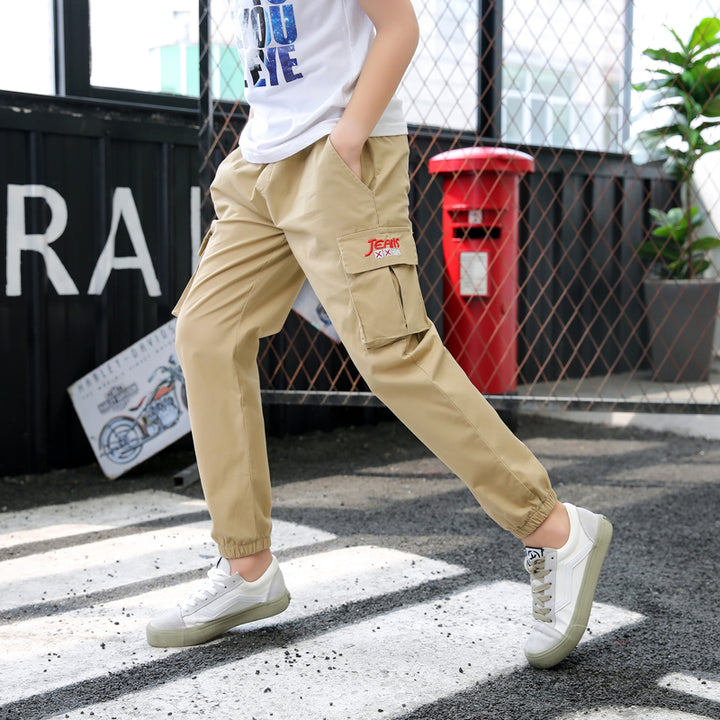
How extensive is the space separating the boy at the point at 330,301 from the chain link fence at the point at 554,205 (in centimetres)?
235

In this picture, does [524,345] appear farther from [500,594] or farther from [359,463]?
[500,594]

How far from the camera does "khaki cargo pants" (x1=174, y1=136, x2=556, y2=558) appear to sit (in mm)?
1780

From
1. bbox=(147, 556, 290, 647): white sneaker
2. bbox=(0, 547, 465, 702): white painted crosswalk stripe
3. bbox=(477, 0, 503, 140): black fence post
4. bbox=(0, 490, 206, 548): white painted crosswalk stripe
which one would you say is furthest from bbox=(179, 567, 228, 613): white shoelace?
bbox=(477, 0, 503, 140): black fence post

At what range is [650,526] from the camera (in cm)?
297

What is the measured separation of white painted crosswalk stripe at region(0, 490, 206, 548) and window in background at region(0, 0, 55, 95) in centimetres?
168

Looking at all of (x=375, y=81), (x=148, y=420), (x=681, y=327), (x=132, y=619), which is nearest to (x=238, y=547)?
(x=132, y=619)

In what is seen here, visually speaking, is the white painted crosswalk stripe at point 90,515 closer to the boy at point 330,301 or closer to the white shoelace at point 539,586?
the boy at point 330,301

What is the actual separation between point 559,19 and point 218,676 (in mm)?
5781

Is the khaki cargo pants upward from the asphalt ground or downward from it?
upward

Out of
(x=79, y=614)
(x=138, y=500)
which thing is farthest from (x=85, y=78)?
(x=79, y=614)

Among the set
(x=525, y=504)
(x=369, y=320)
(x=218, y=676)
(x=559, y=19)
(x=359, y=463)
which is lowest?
(x=359, y=463)

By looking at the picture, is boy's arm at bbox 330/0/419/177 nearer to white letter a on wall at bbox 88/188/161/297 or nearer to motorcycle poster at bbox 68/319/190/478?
motorcycle poster at bbox 68/319/190/478

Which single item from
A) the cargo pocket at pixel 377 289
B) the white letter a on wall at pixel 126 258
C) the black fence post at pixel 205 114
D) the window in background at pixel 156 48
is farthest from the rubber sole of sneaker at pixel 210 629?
the window in background at pixel 156 48

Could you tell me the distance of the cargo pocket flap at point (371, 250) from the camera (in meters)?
1.77
